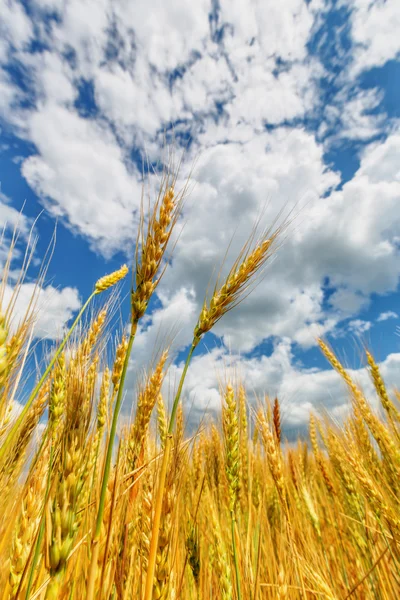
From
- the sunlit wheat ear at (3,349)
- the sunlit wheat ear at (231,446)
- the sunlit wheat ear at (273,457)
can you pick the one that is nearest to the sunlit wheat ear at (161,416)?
the sunlit wheat ear at (231,446)

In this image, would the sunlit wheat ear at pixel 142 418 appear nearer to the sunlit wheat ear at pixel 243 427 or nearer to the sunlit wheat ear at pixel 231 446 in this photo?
the sunlit wheat ear at pixel 231 446

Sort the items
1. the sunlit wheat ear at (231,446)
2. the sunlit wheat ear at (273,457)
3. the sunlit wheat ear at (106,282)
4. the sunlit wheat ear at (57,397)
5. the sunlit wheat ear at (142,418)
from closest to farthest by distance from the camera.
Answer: the sunlit wheat ear at (142,418) < the sunlit wheat ear at (57,397) < the sunlit wheat ear at (273,457) < the sunlit wheat ear at (231,446) < the sunlit wheat ear at (106,282)

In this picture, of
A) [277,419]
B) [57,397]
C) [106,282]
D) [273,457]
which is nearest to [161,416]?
[273,457]

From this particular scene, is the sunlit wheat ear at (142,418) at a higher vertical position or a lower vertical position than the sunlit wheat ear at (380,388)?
lower

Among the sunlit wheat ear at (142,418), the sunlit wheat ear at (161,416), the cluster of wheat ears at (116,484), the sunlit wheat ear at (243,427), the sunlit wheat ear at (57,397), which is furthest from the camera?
the sunlit wheat ear at (243,427)

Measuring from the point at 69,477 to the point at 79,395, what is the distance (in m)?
0.24

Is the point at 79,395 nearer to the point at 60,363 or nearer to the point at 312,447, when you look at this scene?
the point at 60,363

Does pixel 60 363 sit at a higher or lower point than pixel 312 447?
lower

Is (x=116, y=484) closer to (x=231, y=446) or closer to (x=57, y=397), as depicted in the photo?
(x=57, y=397)

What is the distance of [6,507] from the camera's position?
175 centimetres

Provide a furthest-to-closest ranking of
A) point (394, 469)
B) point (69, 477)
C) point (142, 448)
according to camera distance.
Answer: point (394, 469)
point (142, 448)
point (69, 477)

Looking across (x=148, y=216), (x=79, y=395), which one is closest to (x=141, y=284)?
(x=148, y=216)

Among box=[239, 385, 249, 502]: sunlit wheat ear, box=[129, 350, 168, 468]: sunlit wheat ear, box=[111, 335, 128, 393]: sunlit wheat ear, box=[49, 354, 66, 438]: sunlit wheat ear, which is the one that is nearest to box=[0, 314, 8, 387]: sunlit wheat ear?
box=[49, 354, 66, 438]: sunlit wheat ear

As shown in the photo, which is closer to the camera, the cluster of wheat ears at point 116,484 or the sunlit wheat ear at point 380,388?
the cluster of wheat ears at point 116,484
